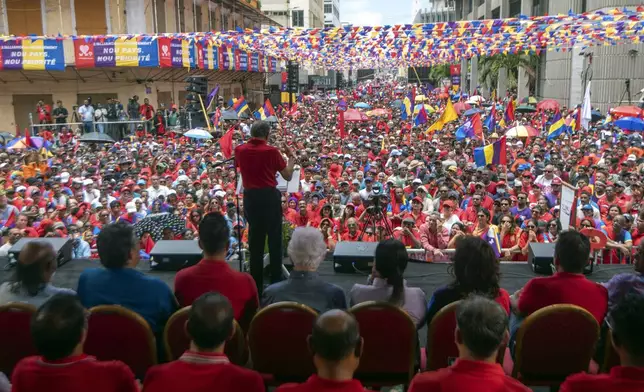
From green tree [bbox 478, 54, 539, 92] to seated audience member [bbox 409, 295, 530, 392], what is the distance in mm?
35906

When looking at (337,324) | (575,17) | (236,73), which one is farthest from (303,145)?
(236,73)

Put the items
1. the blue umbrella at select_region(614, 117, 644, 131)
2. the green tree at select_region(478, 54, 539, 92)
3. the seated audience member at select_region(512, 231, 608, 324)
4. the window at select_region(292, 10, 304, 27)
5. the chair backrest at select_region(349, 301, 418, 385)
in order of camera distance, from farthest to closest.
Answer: the window at select_region(292, 10, 304, 27), the green tree at select_region(478, 54, 539, 92), the blue umbrella at select_region(614, 117, 644, 131), the seated audience member at select_region(512, 231, 608, 324), the chair backrest at select_region(349, 301, 418, 385)

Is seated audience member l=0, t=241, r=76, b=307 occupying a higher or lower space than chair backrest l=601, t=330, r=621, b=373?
higher

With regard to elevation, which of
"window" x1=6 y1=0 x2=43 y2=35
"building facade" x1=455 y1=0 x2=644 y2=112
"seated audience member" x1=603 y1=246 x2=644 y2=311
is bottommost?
"seated audience member" x1=603 y1=246 x2=644 y2=311

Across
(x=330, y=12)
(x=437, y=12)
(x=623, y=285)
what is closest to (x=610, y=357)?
(x=623, y=285)

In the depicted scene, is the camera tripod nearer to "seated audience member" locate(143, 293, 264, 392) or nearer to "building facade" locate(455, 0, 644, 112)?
"seated audience member" locate(143, 293, 264, 392)

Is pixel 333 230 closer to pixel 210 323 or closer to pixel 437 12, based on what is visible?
pixel 210 323

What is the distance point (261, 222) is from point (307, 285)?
1.58m

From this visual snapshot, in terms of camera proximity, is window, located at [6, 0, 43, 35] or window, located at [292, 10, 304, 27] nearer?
window, located at [6, 0, 43, 35]

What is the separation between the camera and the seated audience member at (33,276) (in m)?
3.78

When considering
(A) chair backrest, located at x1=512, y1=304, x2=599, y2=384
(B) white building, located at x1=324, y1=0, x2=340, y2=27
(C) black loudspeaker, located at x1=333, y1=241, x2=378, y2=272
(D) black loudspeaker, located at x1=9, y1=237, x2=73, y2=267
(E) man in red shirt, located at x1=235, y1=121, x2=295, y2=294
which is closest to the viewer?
(A) chair backrest, located at x1=512, y1=304, x2=599, y2=384

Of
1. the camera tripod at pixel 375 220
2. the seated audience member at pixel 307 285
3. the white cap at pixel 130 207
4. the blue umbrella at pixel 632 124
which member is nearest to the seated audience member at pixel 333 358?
the seated audience member at pixel 307 285

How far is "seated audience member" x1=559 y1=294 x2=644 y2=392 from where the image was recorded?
98.1 inches

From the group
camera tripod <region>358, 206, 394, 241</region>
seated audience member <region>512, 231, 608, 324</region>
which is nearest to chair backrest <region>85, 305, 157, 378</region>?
seated audience member <region>512, 231, 608, 324</region>
